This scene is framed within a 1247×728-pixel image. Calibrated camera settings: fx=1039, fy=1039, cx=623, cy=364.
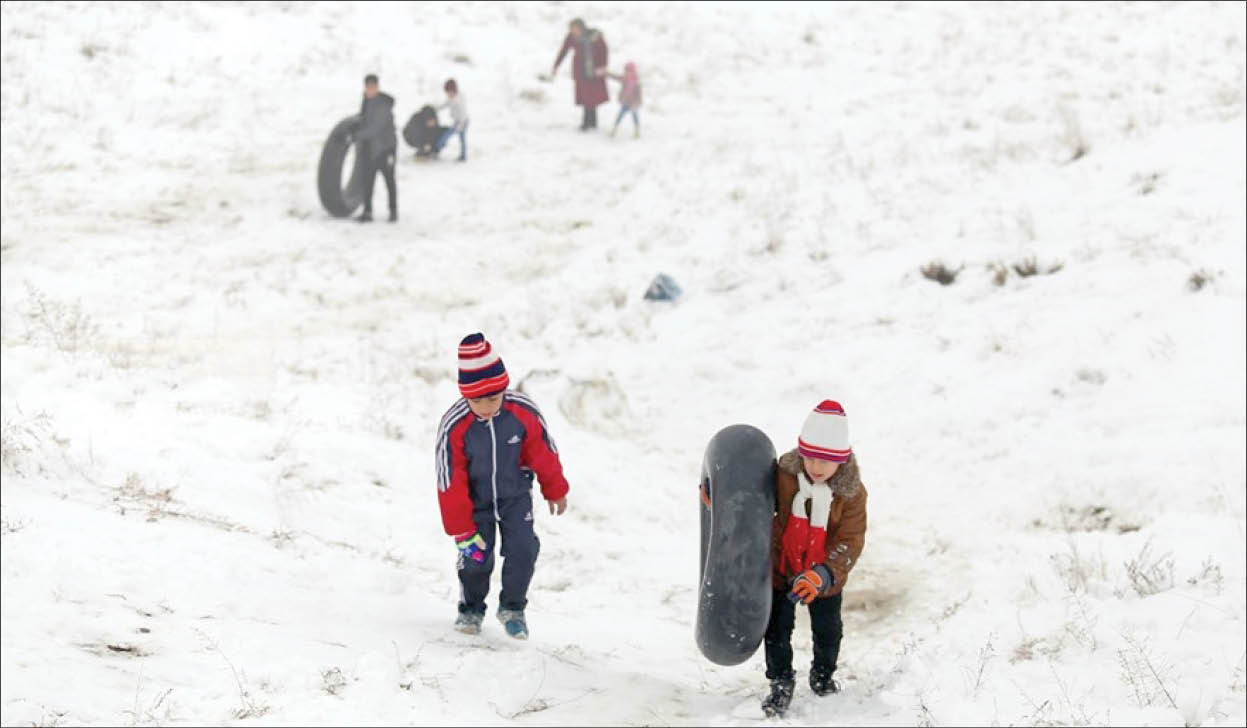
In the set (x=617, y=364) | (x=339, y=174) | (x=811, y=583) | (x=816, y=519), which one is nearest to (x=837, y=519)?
(x=816, y=519)

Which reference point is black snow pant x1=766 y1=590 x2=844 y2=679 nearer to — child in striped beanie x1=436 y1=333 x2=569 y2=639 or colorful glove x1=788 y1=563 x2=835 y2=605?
colorful glove x1=788 y1=563 x2=835 y2=605

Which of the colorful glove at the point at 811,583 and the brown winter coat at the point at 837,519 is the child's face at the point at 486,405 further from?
the colorful glove at the point at 811,583

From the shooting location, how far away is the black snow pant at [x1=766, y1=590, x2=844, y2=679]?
15.4 feet

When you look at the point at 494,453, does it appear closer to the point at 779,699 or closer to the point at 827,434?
the point at 827,434

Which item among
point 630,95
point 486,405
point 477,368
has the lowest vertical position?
point 486,405

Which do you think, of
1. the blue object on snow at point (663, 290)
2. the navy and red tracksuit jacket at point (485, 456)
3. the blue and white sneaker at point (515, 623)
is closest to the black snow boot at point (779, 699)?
the blue and white sneaker at point (515, 623)

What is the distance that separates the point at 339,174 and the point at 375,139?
0.67 meters

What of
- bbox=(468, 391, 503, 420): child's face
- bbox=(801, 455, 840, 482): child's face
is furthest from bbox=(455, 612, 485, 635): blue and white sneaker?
bbox=(801, 455, 840, 482): child's face

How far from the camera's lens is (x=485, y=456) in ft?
16.1

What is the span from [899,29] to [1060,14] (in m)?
3.14

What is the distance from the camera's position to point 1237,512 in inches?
255

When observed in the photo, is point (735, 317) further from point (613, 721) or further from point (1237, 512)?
point (613, 721)

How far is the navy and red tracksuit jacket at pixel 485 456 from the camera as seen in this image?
4.88 metres

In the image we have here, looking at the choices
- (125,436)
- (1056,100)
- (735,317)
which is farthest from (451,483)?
(1056,100)
